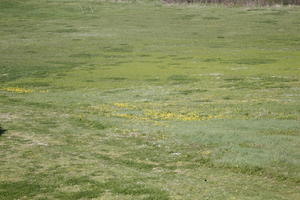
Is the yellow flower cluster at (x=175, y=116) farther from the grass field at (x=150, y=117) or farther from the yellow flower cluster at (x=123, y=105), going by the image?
the yellow flower cluster at (x=123, y=105)

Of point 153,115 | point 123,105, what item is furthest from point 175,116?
point 123,105

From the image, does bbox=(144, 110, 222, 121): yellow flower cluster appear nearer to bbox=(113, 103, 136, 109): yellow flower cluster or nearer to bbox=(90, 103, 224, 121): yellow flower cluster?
bbox=(90, 103, 224, 121): yellow flower cluster

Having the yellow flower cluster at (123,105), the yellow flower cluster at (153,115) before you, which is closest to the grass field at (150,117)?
the yellow flower cluster at (153,115)

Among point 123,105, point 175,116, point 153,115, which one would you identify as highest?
point 175,116

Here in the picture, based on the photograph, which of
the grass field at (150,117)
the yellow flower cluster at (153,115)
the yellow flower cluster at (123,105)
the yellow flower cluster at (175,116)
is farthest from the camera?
the yellow flower cluster at (123,105)

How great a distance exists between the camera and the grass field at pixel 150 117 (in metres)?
22.2

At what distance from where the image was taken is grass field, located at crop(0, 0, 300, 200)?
22156 millimetres

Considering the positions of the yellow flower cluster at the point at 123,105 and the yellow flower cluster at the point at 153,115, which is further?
the yellow flower cluster at the point at 123,105

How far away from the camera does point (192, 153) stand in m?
26.8

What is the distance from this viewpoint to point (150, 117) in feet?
123

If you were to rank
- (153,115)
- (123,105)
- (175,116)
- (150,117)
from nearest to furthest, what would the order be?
(175,116), (150,117), (153,115), (123,105)

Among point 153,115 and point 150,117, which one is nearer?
point 150,117

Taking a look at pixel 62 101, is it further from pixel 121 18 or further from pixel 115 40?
pixel 121 18

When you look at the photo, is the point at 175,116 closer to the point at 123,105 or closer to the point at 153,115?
the point at 153,115
